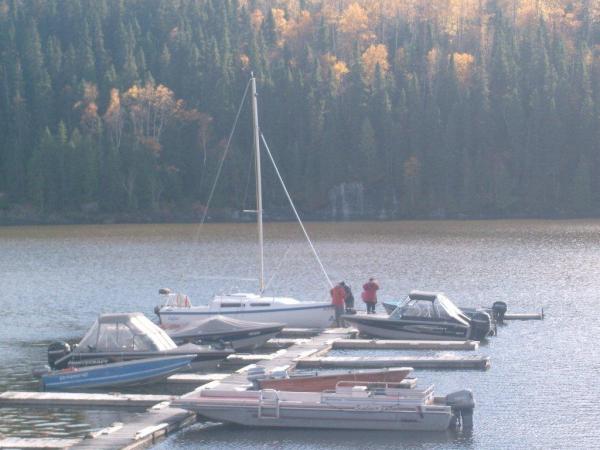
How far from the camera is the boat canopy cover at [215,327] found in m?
34.7

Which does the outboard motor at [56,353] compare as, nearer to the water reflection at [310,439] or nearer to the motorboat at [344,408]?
the motorboat at [344,408]

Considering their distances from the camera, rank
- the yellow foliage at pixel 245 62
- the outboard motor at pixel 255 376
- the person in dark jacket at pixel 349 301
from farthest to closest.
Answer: the yellow foliage at pixel 245 62 → the person in dark jacket at pixel 349 301 → the outboard motor at pixel 255 376

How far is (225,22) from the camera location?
6245 inches

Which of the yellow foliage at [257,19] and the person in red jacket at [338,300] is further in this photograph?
the yellow foliage at [257,19]

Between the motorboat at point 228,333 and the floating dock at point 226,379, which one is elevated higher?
the motorboat at point 228,333

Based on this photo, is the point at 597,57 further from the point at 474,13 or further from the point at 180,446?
the point at 180,446

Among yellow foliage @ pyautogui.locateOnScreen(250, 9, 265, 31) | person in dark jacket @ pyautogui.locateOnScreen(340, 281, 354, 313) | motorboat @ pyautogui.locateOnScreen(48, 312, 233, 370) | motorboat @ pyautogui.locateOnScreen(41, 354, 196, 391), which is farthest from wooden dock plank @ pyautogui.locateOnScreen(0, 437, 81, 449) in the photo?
yellow foliage @ pyautogui.locateOnScreen(250, 9, 265, 31)

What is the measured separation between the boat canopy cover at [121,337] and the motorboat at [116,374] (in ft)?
2.25

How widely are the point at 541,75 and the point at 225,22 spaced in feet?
164

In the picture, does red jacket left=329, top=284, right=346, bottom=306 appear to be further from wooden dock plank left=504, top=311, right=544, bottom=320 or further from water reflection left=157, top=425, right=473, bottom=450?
water reflection left=157, top=425, right=473, bottom=450

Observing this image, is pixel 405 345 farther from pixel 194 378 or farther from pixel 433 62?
pixel 433 62

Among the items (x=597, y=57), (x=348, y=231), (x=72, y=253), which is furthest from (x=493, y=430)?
(x=597, y=57)

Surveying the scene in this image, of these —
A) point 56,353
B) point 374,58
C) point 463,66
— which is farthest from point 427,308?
point 374,58

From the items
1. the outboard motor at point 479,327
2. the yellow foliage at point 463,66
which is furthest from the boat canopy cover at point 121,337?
the yellow foliage at point 463,66
